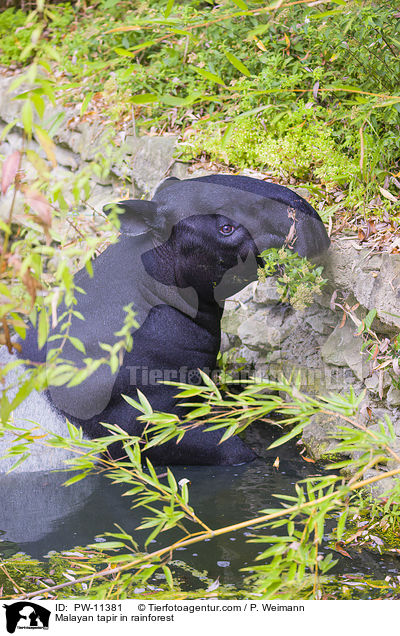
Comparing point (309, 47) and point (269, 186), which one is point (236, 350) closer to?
point (269, 186)

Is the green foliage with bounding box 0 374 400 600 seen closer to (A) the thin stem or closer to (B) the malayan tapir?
(A) the thin stem

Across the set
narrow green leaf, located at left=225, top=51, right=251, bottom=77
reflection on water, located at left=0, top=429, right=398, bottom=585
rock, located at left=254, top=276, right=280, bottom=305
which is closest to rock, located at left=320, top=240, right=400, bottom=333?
rock, located at left=254, top=276, right=280, bottom=305

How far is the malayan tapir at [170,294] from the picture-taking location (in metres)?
2.50

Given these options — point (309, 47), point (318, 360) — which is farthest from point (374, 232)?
point (309, 47)

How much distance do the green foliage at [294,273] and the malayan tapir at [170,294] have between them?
0.15 feet

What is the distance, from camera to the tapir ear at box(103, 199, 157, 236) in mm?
2469

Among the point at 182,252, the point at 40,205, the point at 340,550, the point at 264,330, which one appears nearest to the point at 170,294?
the point at 182,252

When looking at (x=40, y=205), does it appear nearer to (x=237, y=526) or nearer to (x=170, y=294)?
(x=237, y=526)

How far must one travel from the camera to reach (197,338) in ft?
8.95

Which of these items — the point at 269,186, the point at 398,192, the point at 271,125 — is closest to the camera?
the point at 269,186

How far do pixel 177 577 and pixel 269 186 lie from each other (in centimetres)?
154
